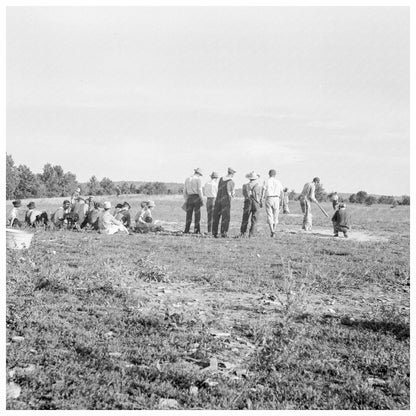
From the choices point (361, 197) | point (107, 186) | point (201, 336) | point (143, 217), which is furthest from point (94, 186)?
point (201, 336)

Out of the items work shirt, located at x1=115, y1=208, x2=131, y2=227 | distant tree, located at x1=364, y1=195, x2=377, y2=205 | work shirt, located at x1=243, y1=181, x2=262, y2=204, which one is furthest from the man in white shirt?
distant tree, located at x1=364, y1=195, x2=377, y2=205

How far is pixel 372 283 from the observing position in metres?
7.86

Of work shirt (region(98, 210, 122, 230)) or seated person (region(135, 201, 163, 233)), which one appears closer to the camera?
work shirt (region(98, 210, 122, 230))

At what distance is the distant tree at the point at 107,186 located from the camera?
248 feet

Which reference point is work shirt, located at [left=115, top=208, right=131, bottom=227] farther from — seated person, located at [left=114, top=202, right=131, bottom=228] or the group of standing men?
the group of standing men

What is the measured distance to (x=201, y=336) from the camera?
4.79 metres

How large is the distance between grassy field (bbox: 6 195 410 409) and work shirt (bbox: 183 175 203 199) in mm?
5243

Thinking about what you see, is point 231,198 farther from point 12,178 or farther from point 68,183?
point 68,183

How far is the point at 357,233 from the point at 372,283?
8.70 metres

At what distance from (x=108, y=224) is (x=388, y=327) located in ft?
30.9

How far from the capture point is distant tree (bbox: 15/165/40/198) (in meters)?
66.3

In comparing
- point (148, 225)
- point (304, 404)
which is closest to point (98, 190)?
point (148, 225)

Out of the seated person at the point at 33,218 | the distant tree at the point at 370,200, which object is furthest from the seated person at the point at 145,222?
the distant tree at the point at 370,200
